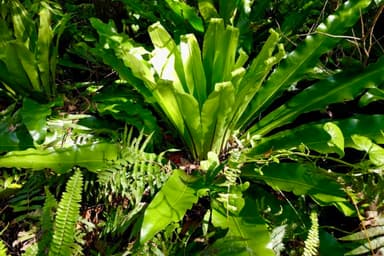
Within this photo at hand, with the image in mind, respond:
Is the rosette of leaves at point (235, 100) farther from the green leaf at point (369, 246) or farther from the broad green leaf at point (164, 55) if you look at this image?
the green leaf at point (369, 246)

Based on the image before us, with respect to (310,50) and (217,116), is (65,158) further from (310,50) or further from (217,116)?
(310,50)

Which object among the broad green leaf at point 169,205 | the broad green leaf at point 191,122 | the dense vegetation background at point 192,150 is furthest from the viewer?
the broad green leaf at point 191,122

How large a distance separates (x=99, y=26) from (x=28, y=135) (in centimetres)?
55

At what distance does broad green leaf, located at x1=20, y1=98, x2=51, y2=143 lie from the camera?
158 cm

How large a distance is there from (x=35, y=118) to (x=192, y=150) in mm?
629

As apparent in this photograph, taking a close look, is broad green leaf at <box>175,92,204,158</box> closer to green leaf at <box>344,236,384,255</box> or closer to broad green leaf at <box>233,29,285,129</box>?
broad green leaf at <box>233,29,285,129</box>

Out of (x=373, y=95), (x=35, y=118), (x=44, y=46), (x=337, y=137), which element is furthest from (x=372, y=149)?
(x=44, y=46)

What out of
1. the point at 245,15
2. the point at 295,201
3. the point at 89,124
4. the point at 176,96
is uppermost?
the point at 245,15

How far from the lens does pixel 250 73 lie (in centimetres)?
163

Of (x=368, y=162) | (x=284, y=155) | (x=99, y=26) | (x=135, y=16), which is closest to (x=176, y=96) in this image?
(x=284, y=155)

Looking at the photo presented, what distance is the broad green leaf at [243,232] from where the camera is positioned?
1.28 m

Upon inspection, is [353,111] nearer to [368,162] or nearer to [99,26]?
[368,162]

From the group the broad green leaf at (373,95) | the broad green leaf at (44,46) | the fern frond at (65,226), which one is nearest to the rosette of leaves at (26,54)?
the broad green leaf at (44,46)

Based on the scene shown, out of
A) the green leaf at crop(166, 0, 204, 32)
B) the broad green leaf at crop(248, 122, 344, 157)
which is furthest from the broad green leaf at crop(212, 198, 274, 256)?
the green leaf at crop(166, 0, 204, 32)
